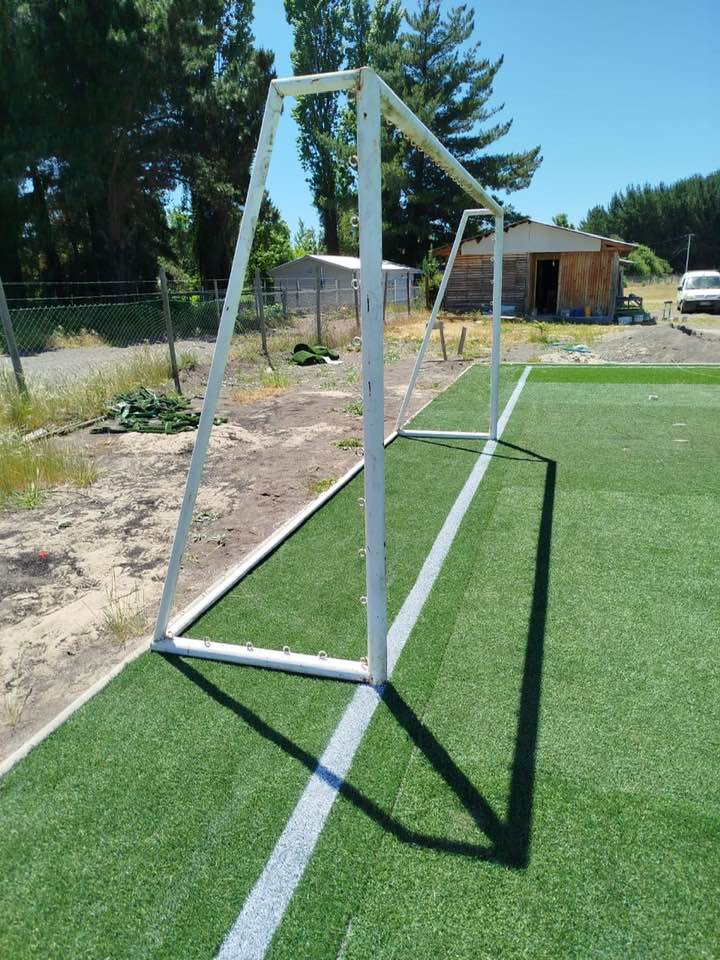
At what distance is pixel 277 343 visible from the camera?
1462cm

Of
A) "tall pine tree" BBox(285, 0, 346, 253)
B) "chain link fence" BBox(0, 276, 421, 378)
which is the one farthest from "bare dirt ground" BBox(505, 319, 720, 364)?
"tall pine tree" BBox(285, 0, 346, 253)

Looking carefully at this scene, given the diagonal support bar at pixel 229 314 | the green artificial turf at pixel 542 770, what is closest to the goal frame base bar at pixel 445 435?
the green artificial turf at pixel 542 770

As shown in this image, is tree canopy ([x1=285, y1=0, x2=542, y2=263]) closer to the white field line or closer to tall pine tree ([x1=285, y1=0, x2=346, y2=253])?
tall pine tree ([x1=285, y1=0, x2=346, y2=253])

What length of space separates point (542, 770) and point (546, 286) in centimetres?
2978

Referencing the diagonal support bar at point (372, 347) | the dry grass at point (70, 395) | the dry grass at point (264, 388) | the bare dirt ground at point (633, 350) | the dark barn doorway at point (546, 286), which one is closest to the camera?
the diagonal support bar at point (372, 347)

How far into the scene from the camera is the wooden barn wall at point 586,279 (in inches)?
1001

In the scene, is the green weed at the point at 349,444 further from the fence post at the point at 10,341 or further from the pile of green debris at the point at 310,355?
the pile of green debris at the point at 310,355

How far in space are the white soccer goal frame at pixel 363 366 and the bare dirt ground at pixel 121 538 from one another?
458mm

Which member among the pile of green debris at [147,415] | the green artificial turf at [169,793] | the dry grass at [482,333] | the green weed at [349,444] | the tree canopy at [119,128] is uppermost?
the tree canopy at [119,128]

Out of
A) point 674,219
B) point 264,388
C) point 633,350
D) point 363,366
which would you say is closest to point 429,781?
point 363,366

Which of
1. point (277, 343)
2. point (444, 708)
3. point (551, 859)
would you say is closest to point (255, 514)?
point (444, 708)

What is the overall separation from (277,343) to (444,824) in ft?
44.6

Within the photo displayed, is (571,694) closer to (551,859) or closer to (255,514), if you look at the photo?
(551,859)

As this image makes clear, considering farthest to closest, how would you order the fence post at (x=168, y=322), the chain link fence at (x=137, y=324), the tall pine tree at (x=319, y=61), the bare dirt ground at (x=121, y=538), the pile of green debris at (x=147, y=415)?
the tall pine tree at (x=319, y=61), the chain link fence at (x=137, y=324), the fence post at (x=168, y=322), the pile of green debris at (x=147, y=415), the bare dirt ground at (x=121, y=538)
